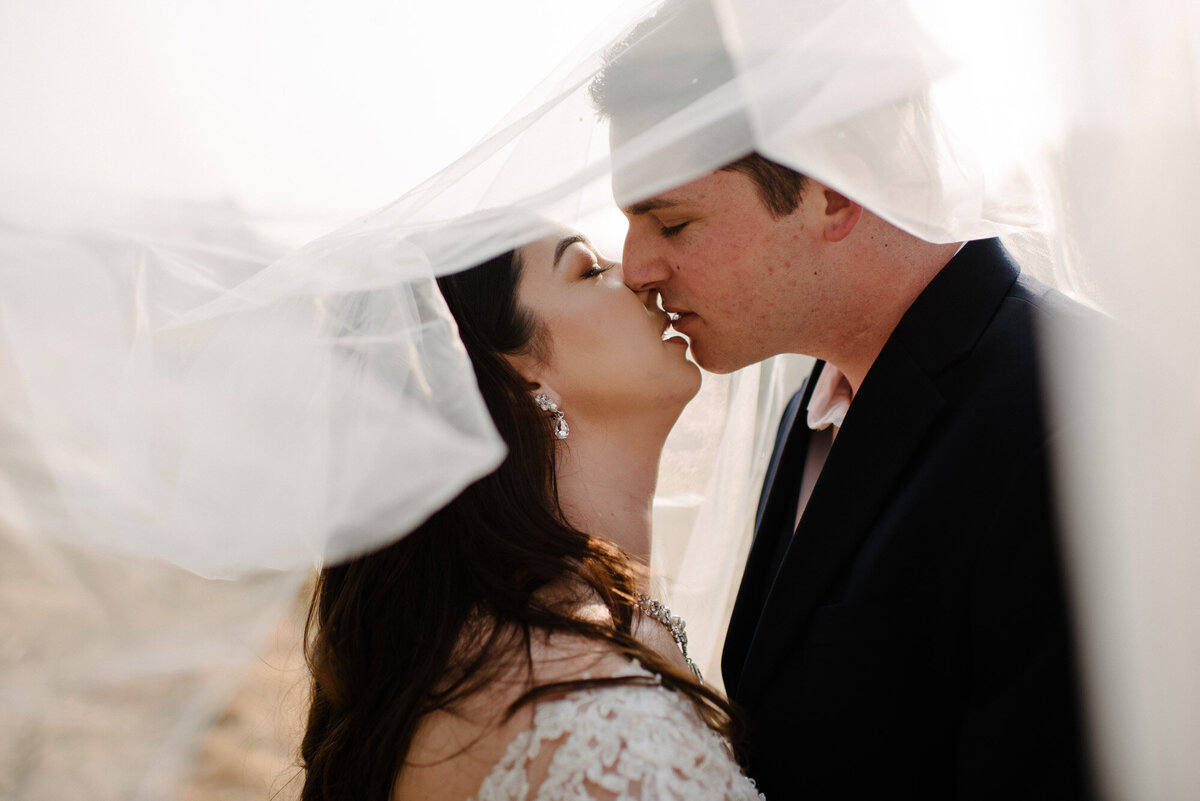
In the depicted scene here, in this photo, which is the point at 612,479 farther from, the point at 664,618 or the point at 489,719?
the point at 489,719

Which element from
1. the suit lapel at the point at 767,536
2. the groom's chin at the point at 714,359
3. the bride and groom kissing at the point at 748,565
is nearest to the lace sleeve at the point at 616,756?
the bride and groom kissing at the point at 748,565

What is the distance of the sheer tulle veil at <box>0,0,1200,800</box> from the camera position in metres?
1.63

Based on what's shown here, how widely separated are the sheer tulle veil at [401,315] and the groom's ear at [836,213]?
0.39m

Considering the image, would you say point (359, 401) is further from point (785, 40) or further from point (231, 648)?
point (785, 40)

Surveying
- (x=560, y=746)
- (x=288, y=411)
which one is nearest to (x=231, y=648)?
(x=288, y=411)

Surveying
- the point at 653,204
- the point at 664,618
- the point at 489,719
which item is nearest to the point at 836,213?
the point at 653,204

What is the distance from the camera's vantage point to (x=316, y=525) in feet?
6.04

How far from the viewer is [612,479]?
268 centimetres

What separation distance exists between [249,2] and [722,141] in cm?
117

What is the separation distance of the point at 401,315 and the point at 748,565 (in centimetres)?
138

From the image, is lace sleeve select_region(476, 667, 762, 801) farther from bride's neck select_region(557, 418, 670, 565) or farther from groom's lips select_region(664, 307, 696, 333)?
groom's lips select_region(664, 307, 696, 333)

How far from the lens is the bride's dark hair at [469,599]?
206cm

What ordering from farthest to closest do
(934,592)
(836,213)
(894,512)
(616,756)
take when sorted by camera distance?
(836,213), (894,512), (934,592), (616,756)

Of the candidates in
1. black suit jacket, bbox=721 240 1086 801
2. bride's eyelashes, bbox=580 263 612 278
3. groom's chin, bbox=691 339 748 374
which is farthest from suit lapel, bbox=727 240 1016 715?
bride's eyelashes, bbox=580 263 612 278
